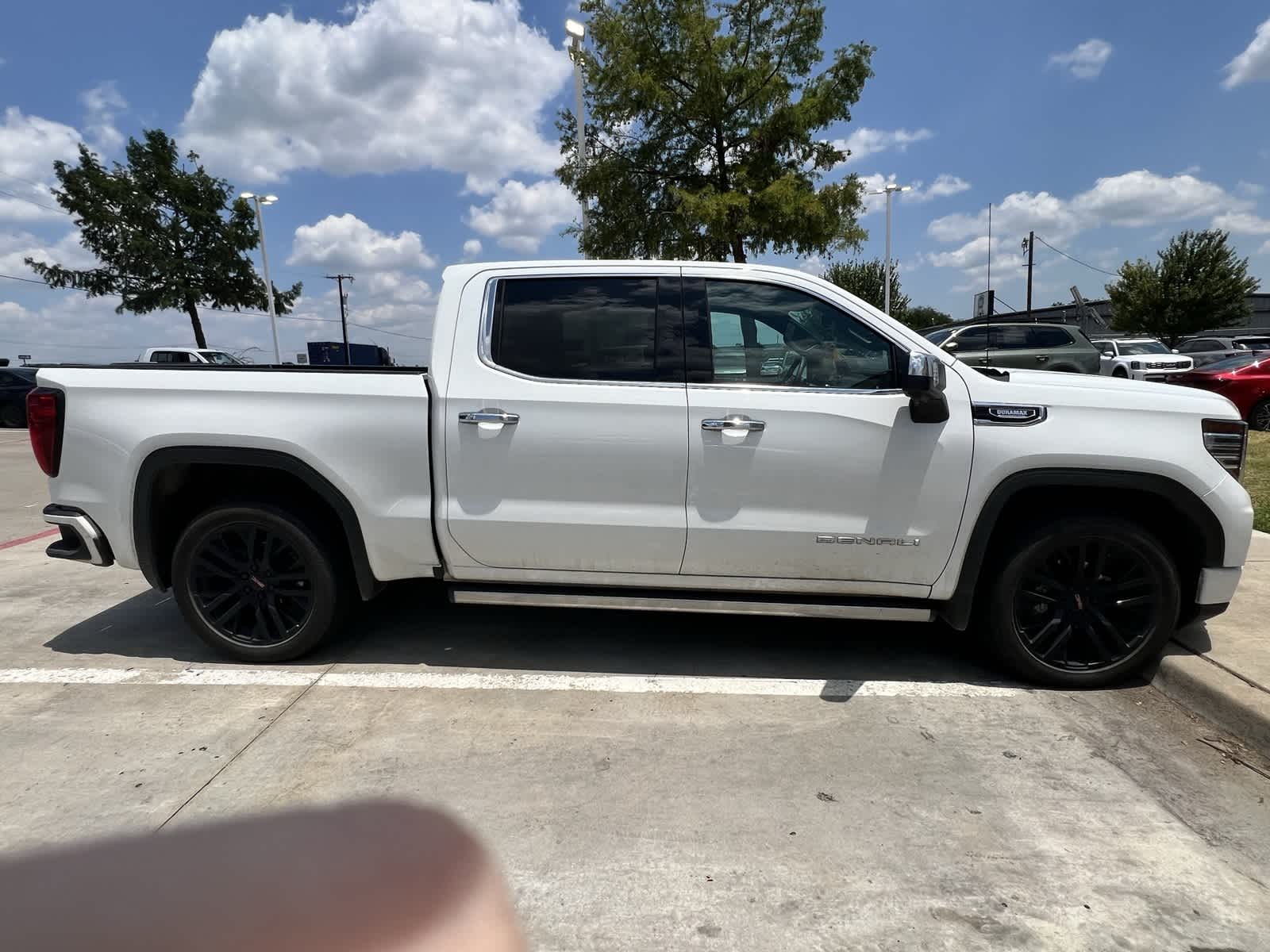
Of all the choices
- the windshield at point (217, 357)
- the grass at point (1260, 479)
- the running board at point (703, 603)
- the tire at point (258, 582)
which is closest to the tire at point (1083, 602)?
the running board at point (703, 603)

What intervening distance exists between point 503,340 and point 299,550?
1471mm

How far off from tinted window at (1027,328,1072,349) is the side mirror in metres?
10.7

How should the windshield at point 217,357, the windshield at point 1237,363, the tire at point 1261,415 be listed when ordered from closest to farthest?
the tire at point 1261,415, the windshield at point 1237,363, the windshield at point 217,357

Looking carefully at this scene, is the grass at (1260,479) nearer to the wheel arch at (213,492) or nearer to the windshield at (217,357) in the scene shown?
the wheel arch at (213,492)

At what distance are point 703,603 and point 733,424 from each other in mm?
885

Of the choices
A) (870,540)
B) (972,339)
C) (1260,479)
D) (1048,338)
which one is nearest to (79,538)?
(870,540)

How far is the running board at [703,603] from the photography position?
3682mm

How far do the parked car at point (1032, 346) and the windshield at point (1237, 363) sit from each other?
7.30ft

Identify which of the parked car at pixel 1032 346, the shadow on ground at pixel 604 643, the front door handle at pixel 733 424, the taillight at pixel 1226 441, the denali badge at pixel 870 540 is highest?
the parked car at pixel 1032 346

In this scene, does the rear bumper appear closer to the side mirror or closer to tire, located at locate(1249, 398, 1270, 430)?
the side mirror

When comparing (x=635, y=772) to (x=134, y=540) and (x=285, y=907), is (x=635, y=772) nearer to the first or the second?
(x=285, y=907)

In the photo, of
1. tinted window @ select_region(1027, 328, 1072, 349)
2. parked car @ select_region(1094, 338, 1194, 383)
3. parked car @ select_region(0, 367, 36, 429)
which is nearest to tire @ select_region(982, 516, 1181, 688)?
tinted window @ select_region(1027, 328, 1072, 349)

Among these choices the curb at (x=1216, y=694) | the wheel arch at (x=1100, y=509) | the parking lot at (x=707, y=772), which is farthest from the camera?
the wheel arch at (x=1100, y=509)

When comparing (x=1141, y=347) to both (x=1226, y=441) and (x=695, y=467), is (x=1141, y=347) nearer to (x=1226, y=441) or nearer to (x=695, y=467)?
(x=1226, y=441)
